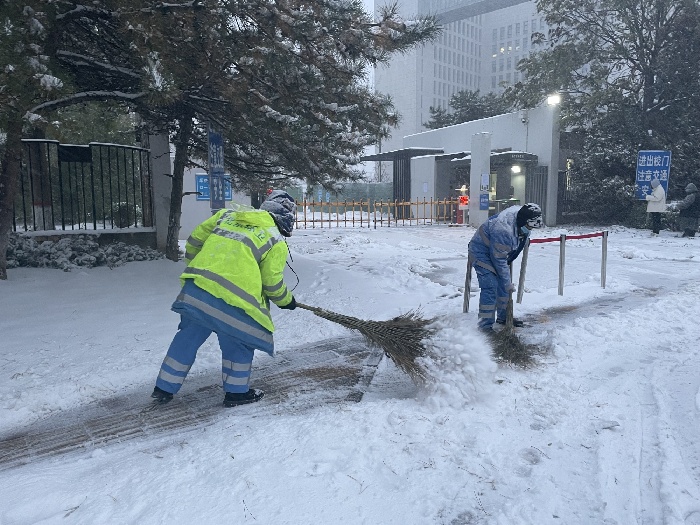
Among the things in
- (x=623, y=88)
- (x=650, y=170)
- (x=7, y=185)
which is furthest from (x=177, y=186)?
(x=623, y=88)

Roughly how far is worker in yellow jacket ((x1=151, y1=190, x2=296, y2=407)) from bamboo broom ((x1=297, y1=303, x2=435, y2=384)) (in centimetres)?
51

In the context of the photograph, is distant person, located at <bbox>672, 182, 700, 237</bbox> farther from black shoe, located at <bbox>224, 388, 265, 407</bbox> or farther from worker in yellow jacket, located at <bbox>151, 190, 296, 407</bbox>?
black shoe, located at <bbox>224, 388, 265, 407</bbox>

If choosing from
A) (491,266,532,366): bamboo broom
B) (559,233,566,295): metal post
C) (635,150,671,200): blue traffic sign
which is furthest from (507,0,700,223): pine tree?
(491,266,532,366): bamboo broom

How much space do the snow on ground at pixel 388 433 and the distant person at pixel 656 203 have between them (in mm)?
11453

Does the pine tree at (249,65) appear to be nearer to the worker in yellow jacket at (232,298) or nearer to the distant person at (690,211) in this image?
the worker in yellow jacket at (232,298)

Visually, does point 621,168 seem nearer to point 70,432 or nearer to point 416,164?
point 416,164

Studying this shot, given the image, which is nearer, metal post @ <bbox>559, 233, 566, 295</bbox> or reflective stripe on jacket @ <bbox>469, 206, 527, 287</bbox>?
reflective stripe on jacket @ <bbox>469, 206, 527, 287</bbox>

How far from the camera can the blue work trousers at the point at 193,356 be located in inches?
140

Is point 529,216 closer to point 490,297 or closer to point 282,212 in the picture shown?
point 490,297

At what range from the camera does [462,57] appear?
279 ft

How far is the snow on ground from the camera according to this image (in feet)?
8.23

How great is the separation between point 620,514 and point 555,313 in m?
4.24

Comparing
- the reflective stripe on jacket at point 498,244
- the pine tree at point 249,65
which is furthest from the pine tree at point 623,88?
the reflective stripe on jacket at point 498,244

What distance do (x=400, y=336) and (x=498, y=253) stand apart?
1.75 meters
